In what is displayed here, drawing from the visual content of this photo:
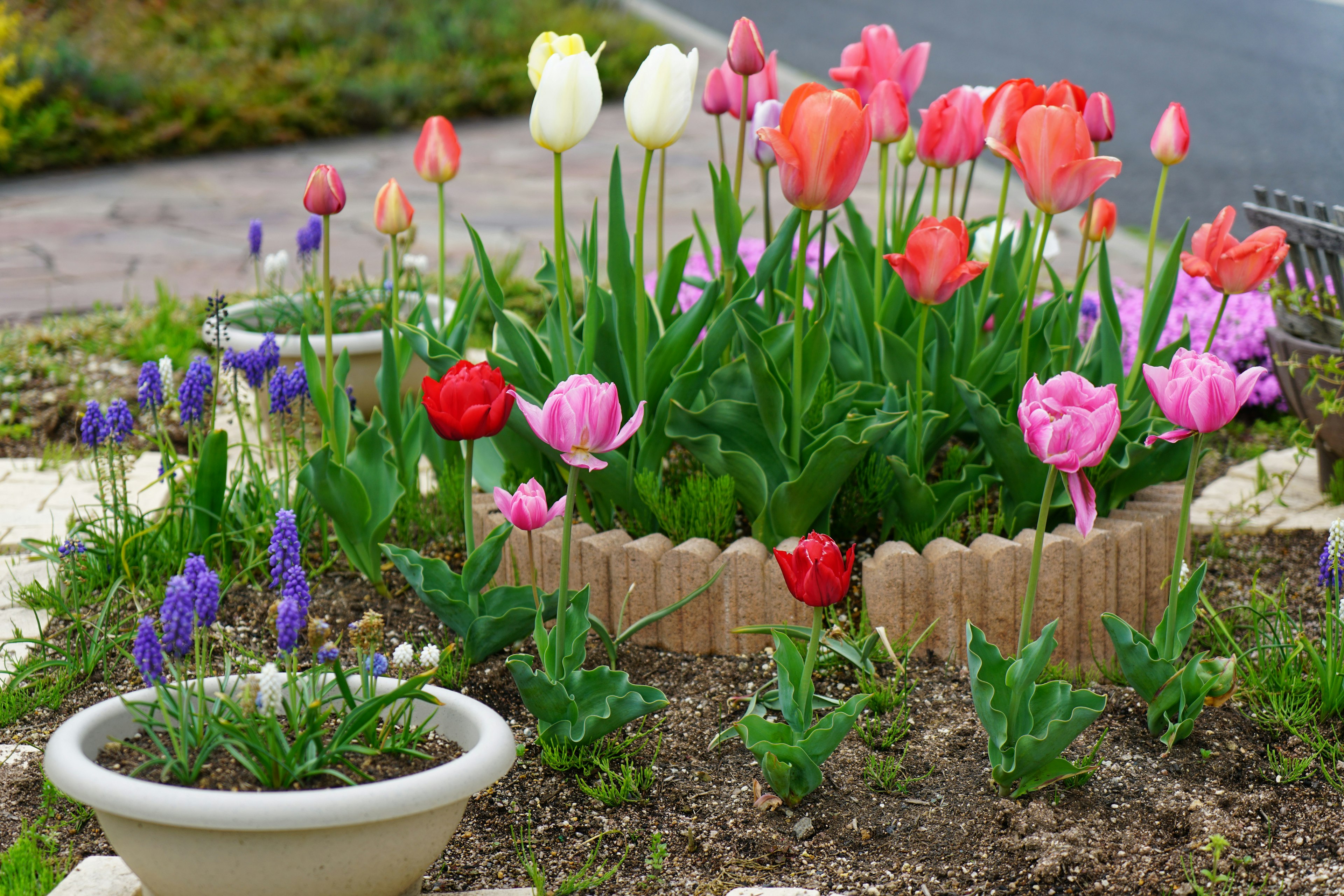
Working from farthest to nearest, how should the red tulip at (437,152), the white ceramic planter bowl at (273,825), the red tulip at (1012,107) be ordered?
the red tulip at (437,152) < the red tulip at (1012,107) < the white ceramic planter bowl at (273,825)

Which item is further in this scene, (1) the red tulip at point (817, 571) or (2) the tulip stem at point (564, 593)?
(2) the tulip stem at point (564, 593)

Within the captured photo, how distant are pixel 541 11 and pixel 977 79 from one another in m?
4.46

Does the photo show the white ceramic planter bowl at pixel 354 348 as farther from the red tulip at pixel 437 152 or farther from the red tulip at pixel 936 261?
the red tulip at pixel 936 261

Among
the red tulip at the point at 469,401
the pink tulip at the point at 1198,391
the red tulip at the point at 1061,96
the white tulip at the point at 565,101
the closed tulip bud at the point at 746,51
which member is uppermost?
the closed tulip bud at the point at 746,51

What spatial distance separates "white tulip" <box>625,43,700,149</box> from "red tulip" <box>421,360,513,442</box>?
18.5 inches

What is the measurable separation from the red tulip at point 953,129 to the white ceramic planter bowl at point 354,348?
4.35 ft

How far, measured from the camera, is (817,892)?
1734 mm

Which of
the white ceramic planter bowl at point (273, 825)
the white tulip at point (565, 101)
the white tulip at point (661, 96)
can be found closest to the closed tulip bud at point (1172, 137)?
the white tulip at point (661, 96)

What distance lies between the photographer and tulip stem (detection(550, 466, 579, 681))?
1.81m

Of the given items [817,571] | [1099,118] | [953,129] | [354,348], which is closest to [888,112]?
[953,129]

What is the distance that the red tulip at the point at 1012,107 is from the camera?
2.25 metres

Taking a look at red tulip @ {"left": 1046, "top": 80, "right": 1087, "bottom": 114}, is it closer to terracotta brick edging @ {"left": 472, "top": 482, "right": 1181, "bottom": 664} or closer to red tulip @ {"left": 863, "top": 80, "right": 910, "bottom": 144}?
red tulip @ {"left": 863, "top": 80, "right": 910, "bottom": 144}

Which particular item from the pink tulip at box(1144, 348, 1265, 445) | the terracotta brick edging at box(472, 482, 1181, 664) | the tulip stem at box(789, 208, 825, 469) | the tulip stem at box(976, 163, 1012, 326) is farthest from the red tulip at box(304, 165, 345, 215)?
the pink tulip at box(1144, 348, 1265, 445)

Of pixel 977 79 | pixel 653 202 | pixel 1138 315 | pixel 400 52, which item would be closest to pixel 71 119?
pixel 400 52
